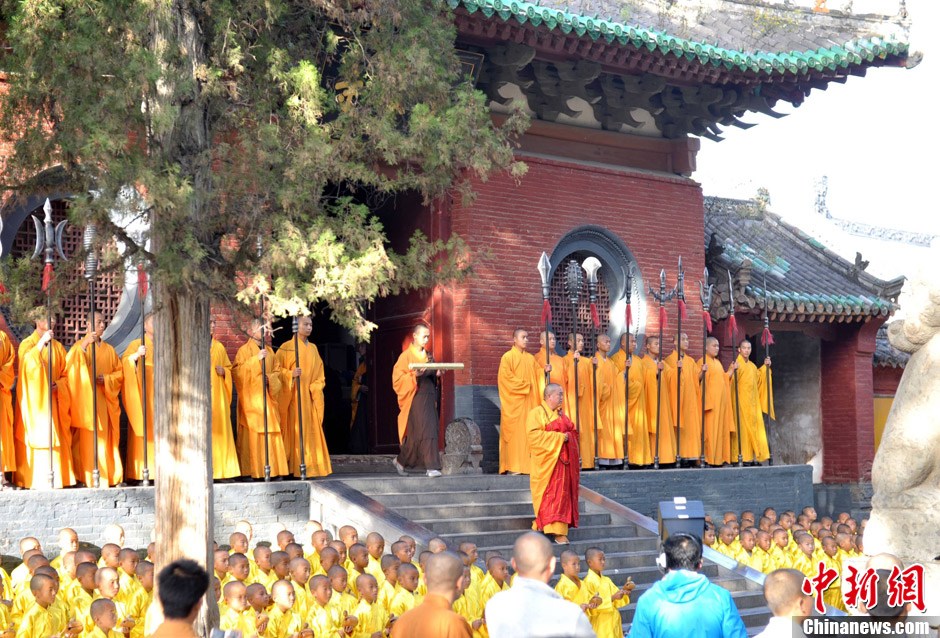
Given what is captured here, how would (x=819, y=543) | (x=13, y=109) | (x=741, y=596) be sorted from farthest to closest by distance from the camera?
1. (x=819, y=543)
2. (x=741, y=596)
3. (x=13, y=109)

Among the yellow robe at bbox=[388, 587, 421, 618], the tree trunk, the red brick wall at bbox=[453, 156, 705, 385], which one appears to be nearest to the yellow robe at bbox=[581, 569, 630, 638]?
the yellow robe at bbox=[388, 587, 421, 618]

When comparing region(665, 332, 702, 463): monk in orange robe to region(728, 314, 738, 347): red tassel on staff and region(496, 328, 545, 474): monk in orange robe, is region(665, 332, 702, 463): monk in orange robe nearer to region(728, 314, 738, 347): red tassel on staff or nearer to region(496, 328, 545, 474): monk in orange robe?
region(728, 314, 738, 347): red tassel on staff

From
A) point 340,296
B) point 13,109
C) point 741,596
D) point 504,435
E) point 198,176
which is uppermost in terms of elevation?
point 13,109

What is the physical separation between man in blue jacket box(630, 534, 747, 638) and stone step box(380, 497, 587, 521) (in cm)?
619

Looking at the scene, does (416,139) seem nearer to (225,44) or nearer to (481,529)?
A: (225,44)

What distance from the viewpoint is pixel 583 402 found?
46.5ft

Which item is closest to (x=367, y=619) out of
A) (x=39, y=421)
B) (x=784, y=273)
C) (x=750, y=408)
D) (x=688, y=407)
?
(x=39, y=421)

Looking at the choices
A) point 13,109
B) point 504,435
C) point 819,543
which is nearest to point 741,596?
point 819,543

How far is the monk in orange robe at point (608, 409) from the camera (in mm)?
14375

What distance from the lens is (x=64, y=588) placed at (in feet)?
27.1

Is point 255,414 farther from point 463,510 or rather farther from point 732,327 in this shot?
point 732,327

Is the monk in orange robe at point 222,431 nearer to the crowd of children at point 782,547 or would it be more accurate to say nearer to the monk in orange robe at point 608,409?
the monk in orange robe at point 608,409

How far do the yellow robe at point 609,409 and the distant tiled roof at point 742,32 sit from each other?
3.70 meters

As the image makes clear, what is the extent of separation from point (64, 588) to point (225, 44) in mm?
3753
